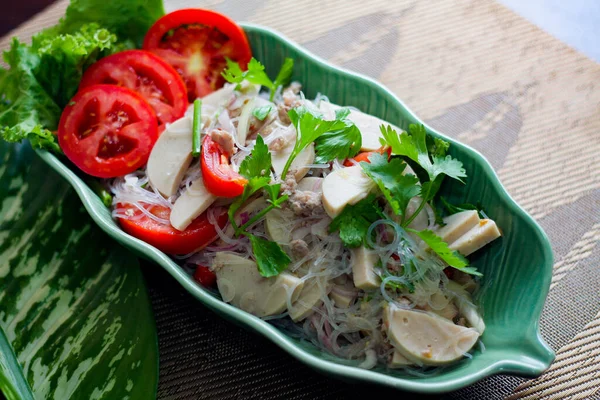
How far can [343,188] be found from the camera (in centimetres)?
250

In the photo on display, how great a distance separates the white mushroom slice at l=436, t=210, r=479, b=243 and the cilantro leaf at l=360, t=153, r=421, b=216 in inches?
8.4

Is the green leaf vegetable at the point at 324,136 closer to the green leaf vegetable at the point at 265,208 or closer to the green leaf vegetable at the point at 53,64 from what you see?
the green leaf vegetable at the point at 265,208

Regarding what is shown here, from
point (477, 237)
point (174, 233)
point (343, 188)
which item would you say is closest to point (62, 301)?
point (174, 233)

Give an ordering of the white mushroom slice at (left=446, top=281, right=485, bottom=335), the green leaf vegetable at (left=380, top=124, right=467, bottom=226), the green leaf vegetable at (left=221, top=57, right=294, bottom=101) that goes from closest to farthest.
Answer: the white mushroom slice at (left=446, top=281, right=485, bottom=335)
the green leaf vegetable at (left=380, top=124, right=467, bottom=226)
the green leaf vegetable at (left=221, top=57, right=294, bottom=101)

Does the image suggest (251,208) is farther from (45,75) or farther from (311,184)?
(45,75)

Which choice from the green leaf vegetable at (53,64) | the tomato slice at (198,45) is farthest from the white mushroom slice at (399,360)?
the green leaf vegetable at (53,64)

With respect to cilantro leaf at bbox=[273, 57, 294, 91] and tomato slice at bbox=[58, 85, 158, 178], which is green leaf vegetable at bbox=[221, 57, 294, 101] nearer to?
cilantro leaf at bbox=[273, 57, 294, 91]

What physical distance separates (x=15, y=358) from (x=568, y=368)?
7.85 feet

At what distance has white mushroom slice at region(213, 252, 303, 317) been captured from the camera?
2.47 metres

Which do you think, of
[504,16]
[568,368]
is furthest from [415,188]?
[504,16]

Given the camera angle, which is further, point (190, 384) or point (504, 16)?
point (504, 16)

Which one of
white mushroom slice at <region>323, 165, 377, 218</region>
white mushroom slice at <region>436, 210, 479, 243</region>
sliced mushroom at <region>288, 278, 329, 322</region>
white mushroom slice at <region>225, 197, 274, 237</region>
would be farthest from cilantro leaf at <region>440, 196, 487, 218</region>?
white mushroom slice at <region>225, 197, 274, 237</region>

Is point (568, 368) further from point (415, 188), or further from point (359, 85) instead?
point (359, 85)

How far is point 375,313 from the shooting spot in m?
2.46
